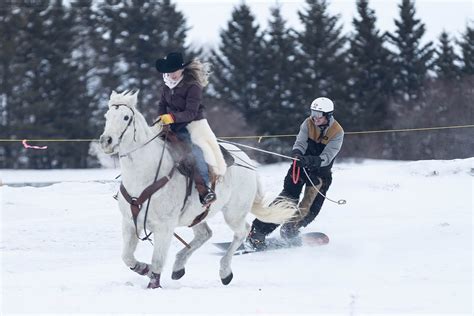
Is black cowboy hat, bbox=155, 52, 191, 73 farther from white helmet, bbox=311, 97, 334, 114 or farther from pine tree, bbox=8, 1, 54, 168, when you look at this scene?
pine tree, bbox=8, 1, 54, 168

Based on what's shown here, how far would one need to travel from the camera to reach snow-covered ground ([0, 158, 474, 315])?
686 centimetres

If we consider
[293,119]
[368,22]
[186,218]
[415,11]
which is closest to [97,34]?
[293,119]

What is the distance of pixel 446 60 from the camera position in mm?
45344

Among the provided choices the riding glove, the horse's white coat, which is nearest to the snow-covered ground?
the horse's white coat

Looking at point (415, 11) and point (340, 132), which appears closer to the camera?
point (340, 132)

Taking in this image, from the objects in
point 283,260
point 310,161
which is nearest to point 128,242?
point 283,260

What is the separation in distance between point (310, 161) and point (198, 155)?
2.94 metres

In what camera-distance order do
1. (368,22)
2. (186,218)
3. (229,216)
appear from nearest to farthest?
(186,218) → (229,216) → (368,22)

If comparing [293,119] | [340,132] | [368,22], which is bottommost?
[293,119]

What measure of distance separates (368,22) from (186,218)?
38265 mm

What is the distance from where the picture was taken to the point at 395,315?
21.1 ft

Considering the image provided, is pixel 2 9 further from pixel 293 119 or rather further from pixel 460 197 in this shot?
pixel 460 197

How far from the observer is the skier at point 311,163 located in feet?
36.6

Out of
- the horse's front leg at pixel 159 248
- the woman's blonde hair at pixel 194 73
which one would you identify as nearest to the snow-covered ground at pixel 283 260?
the horse's front leg at pixel 159 248
